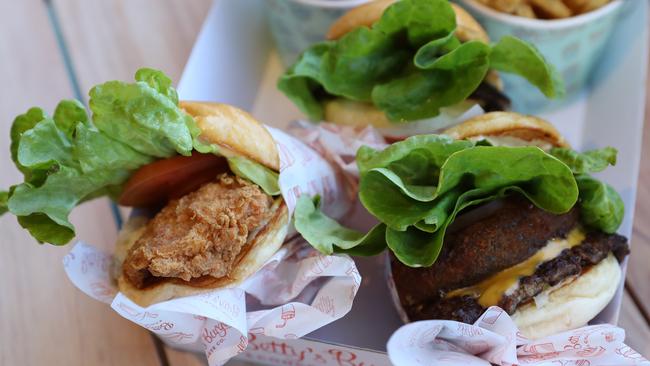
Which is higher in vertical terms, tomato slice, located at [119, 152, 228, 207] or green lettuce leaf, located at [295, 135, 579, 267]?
tomato slice, located at [119, 152, 228, 207]

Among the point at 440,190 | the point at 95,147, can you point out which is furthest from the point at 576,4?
the point at 95,147

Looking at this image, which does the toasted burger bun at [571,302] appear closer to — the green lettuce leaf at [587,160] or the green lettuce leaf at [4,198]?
the green lettuce leaf at [587,160]

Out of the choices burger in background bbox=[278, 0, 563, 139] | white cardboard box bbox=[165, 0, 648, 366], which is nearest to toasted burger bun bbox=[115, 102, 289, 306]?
white cardboard box bbox=[165, 0, 648, 366]

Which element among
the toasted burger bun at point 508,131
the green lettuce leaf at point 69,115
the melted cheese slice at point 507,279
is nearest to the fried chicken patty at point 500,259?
the melted cheese slice at point 507,279

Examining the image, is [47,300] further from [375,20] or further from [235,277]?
[375,20]

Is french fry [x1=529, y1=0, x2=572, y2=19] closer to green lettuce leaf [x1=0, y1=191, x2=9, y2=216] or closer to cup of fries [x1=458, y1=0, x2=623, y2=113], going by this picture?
cup of fries [x1=458, y1=0, x2=623, y2=113]

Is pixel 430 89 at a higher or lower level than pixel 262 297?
higher
